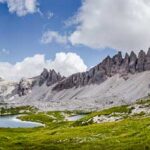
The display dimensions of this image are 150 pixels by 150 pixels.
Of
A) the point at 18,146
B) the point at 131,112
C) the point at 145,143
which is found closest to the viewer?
the point at 145,143

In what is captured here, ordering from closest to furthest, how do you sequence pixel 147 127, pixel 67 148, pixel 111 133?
pixel 67 148 < pixel 147 127 < pixel 111 133

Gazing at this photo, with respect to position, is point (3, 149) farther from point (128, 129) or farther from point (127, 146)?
point (128, 129)

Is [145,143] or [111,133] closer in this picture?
[145,143]

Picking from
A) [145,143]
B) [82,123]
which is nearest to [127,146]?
[145,143]

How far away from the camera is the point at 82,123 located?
13525cm

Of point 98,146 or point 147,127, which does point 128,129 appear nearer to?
point 147,127

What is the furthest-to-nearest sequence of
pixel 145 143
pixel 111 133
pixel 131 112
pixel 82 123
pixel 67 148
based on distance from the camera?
1. pixel 131 112
2. pixel 82 123
3. pixel 111 133
4. pixel 67 148
5. pixel 145 143

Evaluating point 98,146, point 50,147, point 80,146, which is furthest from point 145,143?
point 50,147

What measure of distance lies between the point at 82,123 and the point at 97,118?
7185 mm

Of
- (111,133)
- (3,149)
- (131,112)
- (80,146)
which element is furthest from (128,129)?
(131,112)

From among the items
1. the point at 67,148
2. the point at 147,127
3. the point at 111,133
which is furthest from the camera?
the point at 111,133

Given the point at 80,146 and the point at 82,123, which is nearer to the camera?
the point at 80,146

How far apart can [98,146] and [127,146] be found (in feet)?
15.5

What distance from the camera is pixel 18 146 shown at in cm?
6097
